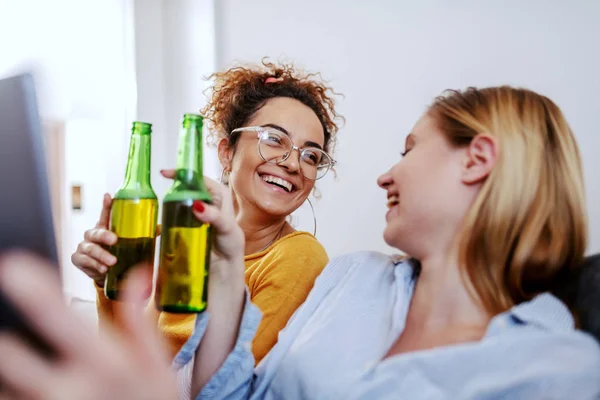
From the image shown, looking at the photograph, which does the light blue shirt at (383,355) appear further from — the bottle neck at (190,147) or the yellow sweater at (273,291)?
the bottle neck at (190,147)

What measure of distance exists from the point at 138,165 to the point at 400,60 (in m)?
1.27

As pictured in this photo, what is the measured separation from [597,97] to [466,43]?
0.43 m

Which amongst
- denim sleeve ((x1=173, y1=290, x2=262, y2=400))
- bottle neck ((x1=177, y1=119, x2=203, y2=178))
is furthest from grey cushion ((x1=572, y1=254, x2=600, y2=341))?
bottle neck ((x1=177, y1=119, x2=203, y2=178))

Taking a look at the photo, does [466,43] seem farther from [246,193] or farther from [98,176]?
[98,176]

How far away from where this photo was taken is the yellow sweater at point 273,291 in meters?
1.10

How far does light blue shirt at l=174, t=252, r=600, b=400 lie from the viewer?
2.38ft

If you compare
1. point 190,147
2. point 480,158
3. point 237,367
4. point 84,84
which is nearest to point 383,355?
point 237,367

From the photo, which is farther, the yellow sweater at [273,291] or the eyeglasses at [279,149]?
the eyeglasses at [279,149]

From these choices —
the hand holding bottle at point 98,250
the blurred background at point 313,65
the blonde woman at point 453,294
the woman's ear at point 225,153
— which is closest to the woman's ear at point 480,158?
the blonde woman at point 453,294

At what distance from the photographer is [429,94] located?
1.78 metres

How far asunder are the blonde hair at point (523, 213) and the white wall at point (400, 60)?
60cm

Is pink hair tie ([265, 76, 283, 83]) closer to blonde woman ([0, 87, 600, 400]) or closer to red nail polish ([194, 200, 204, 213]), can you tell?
blonde woman ([0, 87, 600, 400])

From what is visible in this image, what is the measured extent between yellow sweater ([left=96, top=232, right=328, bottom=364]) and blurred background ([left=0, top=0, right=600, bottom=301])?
0.71 metres

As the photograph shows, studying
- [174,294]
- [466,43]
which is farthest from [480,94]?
[466,43]
